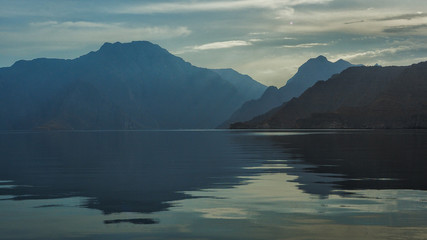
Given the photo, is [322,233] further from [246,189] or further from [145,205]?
[246,189]

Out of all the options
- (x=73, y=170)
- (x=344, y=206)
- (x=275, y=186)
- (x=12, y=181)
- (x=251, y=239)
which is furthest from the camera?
(x=73, y=170)

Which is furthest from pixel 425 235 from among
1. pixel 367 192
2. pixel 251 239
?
pixel 367 192

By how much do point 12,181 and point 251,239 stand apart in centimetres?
2981

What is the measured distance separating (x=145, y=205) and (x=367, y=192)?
14.4 meters

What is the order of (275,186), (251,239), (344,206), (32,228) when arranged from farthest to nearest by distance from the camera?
1. (275,186)
2. (344,206)
3. (32,228)
4. (251,239)

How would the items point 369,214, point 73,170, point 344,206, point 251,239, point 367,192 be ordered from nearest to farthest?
point 251,239, point 369,214, point 344,206, point 367,192, point 73,170

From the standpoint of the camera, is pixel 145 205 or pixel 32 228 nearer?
pixel 32 228

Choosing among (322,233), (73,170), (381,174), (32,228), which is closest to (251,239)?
(322,233)

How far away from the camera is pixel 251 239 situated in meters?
21.1

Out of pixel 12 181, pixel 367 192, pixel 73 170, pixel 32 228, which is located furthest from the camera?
pixel 73 170

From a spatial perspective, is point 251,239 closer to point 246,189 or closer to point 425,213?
point 425,213

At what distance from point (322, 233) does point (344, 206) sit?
7.44m

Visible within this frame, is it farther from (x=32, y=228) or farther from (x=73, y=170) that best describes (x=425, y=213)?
(x=73, y=170)

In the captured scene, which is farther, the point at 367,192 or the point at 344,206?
the point at 367,192
